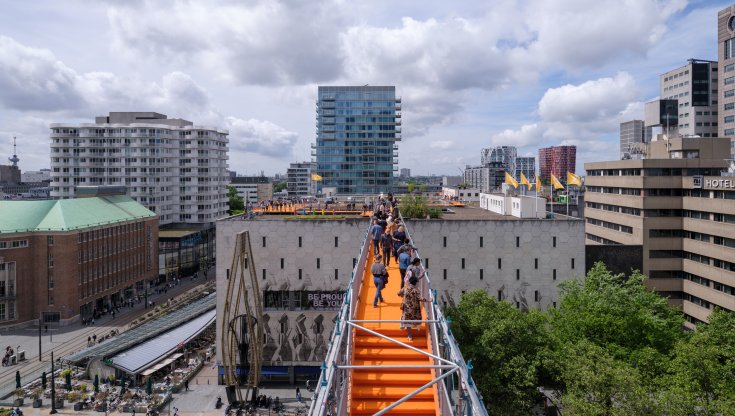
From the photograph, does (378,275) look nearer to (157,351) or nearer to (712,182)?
Result: (157,351)

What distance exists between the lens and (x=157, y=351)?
4916 centimetres

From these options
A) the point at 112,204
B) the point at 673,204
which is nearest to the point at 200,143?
the point at 112,204

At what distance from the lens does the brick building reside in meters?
59.5

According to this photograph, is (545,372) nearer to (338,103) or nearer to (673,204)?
(673,204)

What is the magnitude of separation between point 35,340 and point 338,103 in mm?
94702

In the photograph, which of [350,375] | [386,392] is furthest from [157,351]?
[386,392]

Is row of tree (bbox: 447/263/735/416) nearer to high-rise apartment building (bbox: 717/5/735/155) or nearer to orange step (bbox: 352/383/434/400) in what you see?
orange step (bbox: 352/383/434/400)

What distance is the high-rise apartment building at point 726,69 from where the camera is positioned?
9019 cm

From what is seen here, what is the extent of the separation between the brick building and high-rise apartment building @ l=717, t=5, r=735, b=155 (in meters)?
109

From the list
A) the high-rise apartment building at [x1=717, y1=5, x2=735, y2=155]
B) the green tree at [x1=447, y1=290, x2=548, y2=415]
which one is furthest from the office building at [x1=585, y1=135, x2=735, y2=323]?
the high-rise apartment building at [x1=717, y1=5, x2=735, y2=155]

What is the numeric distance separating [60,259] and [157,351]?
23435 mm

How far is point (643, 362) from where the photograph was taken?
2667 centimetres

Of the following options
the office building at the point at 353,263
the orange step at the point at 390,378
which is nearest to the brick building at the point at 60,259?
the office building at the point at 353,263

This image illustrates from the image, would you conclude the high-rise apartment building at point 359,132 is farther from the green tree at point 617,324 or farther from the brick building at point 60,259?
the green tree at point 617,324
